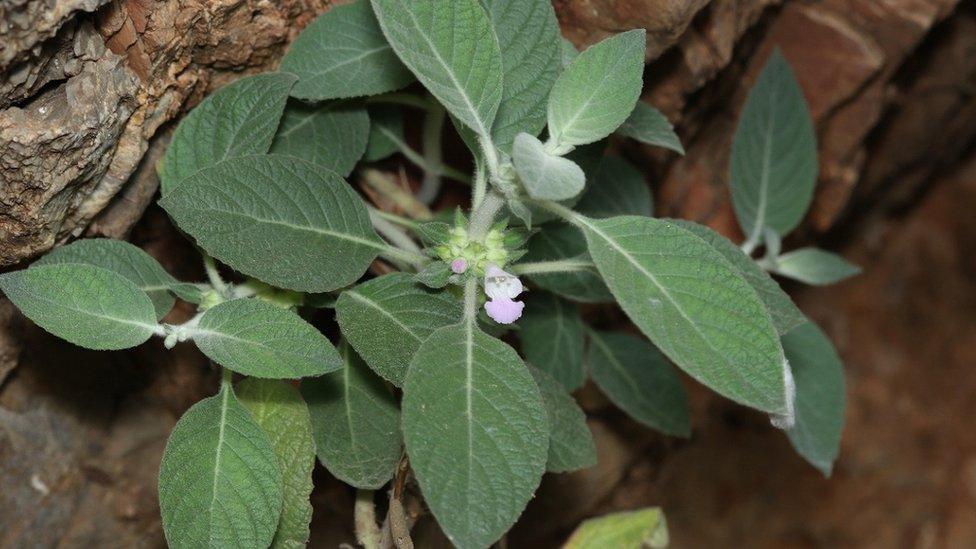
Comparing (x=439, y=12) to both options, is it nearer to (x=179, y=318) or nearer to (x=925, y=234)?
(x=179, y=318)

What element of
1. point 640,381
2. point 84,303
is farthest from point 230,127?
point 640,381

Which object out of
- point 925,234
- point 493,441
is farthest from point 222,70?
point 925,234

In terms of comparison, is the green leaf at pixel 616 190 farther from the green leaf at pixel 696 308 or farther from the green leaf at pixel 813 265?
the green leaf at pixel 696 308

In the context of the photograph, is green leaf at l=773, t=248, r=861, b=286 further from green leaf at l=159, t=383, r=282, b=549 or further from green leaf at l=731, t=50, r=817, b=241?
green leaf at l=159, t=383, r=282, b=549

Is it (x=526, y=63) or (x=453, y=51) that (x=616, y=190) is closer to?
(x=526, y=63)

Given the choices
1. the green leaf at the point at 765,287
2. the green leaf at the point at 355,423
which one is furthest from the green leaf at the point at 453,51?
the green leaf at the point at 355,423

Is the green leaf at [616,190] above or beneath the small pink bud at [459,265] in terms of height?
beneath
